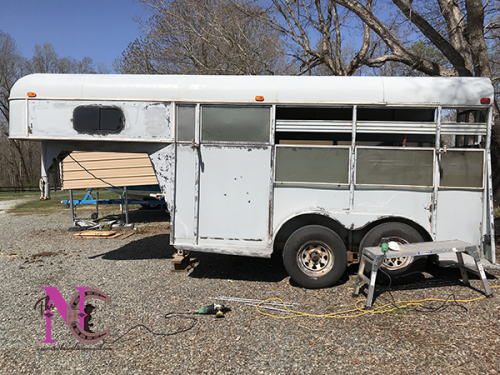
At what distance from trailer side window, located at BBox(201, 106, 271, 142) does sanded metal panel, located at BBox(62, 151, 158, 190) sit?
6.26m

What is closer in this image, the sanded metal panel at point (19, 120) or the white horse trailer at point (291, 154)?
the white horse trailer at point (291, 154)

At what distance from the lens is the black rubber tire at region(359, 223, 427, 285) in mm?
4652

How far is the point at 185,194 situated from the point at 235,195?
2.52 ft

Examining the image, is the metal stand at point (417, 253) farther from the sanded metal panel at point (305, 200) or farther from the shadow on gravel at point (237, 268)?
the shadow on gravel at point (237, 268)

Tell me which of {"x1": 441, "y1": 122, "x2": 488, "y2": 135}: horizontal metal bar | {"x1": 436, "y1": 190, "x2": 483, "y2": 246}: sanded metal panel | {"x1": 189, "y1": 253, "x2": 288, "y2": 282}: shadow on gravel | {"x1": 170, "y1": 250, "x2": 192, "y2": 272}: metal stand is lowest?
{"x1": 189, "y1": 253, "x2": 288, "y2": 282}: shadow on gravel

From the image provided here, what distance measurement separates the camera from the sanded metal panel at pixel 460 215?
4.63 metres

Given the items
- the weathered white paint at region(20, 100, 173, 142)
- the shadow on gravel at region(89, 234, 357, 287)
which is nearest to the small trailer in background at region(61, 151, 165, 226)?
the shadow on gravel at region(89, 234, 357, 287)

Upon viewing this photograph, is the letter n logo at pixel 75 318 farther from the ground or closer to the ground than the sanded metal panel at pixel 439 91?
closer to the ground

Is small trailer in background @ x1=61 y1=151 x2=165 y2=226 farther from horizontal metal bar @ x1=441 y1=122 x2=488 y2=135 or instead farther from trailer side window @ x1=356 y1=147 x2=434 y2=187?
horizontal metal bar @ x1=441 y1=122 x2=488 y2=135

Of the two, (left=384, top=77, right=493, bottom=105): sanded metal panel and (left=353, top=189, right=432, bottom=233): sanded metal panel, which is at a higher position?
(left=384, top=77, right=493, bottom=105): sanded metal panel

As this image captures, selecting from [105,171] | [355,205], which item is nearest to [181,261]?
[355,205]

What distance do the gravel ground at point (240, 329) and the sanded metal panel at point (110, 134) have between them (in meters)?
2.30

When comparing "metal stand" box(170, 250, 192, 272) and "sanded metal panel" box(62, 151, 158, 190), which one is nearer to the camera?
"metal stand" box(170, 250, 192, 272)

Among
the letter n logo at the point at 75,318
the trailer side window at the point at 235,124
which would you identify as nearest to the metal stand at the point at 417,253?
the trailer side window at the point at 235,124
